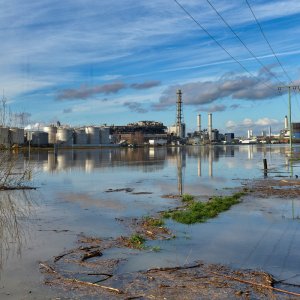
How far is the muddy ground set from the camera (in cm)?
791

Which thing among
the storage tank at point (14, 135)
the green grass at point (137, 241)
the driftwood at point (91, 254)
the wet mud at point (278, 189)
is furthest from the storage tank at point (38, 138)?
the driftwood at point (91, 254)

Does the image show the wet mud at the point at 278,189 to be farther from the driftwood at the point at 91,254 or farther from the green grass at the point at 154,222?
the driftwood at the point at 91,254

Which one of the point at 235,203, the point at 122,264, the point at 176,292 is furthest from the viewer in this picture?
the point at 235,203

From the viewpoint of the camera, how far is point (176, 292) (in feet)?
26.2

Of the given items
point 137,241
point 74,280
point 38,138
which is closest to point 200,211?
point 137,241

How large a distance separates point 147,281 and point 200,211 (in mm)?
8831

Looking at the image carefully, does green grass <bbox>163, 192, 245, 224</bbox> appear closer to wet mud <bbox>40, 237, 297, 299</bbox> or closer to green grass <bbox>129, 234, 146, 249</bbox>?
green grass <bbox>129, 234, 146, 249</bbox>

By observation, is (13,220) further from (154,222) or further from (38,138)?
(38,138)

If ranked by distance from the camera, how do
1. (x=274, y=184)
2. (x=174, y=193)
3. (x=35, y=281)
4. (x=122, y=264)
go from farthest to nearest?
1. (x=274, y=184)
2. (x=174, y=193)
3. (x=122, y=264)
4. (x=35, y=281)

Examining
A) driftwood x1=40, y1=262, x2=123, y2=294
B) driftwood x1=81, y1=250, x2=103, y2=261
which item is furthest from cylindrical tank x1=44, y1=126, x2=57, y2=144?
driftwood x1=40, y1=262, x2=123, y2=294

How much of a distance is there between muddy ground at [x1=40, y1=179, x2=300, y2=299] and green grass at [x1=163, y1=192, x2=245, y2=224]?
4780 mm

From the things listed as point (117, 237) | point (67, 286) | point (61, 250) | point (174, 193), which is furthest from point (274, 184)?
point (67, 286)

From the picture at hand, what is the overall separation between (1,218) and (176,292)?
35.2 ft

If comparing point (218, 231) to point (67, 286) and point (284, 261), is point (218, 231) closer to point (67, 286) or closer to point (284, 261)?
point (284, 261)
